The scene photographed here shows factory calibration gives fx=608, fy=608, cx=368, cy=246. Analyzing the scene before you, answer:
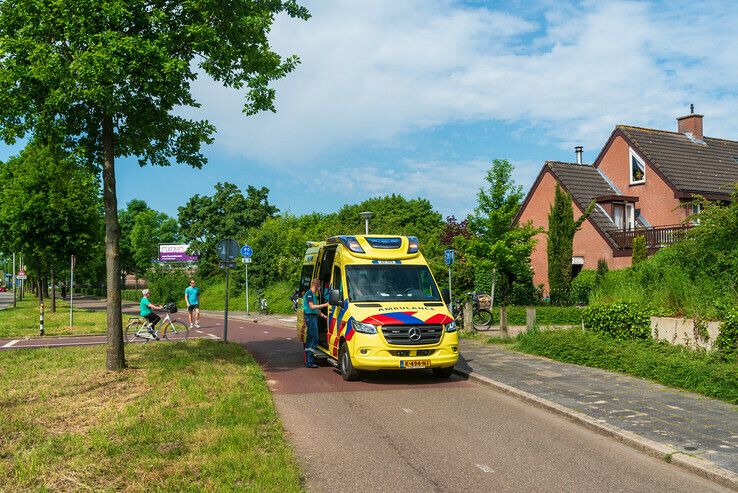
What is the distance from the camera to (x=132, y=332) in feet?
57.6

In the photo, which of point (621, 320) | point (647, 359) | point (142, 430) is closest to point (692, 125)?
point (621, 320)

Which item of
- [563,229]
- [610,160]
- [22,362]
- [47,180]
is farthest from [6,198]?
[610,160]

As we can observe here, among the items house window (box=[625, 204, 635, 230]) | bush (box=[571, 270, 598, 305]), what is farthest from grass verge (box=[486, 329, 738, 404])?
house window (box=[625, 204, 635, 230])

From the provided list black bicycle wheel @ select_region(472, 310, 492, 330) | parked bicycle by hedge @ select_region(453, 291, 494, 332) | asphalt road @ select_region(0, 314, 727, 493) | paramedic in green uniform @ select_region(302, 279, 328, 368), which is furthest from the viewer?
black bicycle wheel @ select_region(472, 310, 492, 330)

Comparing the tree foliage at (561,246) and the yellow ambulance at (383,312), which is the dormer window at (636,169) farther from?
the yellow ambulance at (383,312)

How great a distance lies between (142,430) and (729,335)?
862 cm

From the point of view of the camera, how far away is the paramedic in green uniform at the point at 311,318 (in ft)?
40.1


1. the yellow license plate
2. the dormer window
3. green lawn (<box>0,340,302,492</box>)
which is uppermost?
the dormer window

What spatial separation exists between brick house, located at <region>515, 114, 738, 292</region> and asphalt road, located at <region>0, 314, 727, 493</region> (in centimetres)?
2331

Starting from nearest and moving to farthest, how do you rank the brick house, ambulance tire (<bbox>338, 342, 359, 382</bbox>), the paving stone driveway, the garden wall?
the paving stone driveway → the garden wall → ambulance tire (<bbox>338, 342, 359, 382</bbox>) → the brick house

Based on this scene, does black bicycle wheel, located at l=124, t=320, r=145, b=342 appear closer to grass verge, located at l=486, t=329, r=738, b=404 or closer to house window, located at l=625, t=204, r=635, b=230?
grass verge, located at l=486, t=329, r=738, b=404

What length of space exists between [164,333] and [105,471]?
13.6 m

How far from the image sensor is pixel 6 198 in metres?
30.1

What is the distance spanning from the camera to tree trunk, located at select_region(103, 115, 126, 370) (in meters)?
10.9
